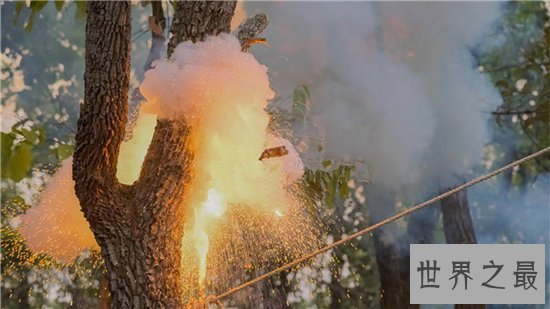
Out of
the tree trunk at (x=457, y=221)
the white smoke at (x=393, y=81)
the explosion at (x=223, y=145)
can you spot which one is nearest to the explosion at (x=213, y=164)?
the explosion at (x=223, y=145)

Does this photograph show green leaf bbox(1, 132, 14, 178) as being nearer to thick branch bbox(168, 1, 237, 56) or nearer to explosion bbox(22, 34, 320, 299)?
explosion bbox(22, 34, 320, 299)

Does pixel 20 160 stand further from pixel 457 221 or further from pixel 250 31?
pixel 457 221

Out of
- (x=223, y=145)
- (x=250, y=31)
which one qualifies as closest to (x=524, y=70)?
(x=250, y=31)

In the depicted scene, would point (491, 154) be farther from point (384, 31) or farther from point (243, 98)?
point (243, 98)

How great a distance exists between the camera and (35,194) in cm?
276

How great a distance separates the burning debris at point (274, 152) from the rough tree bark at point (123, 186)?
258 millimetres

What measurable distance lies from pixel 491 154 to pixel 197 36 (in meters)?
7.73

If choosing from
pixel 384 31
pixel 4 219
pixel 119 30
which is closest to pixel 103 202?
pixel 119 30

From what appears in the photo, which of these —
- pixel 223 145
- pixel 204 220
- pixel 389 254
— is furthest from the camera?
pixel 389 254

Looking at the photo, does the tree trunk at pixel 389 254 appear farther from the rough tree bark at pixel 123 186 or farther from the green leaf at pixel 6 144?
the rough tree bark at pixel 123 186

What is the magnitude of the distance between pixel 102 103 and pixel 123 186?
262 millimetres

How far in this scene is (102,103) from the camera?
2207mm

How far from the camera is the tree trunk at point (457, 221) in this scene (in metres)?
6.90

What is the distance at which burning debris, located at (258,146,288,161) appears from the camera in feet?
7.99
